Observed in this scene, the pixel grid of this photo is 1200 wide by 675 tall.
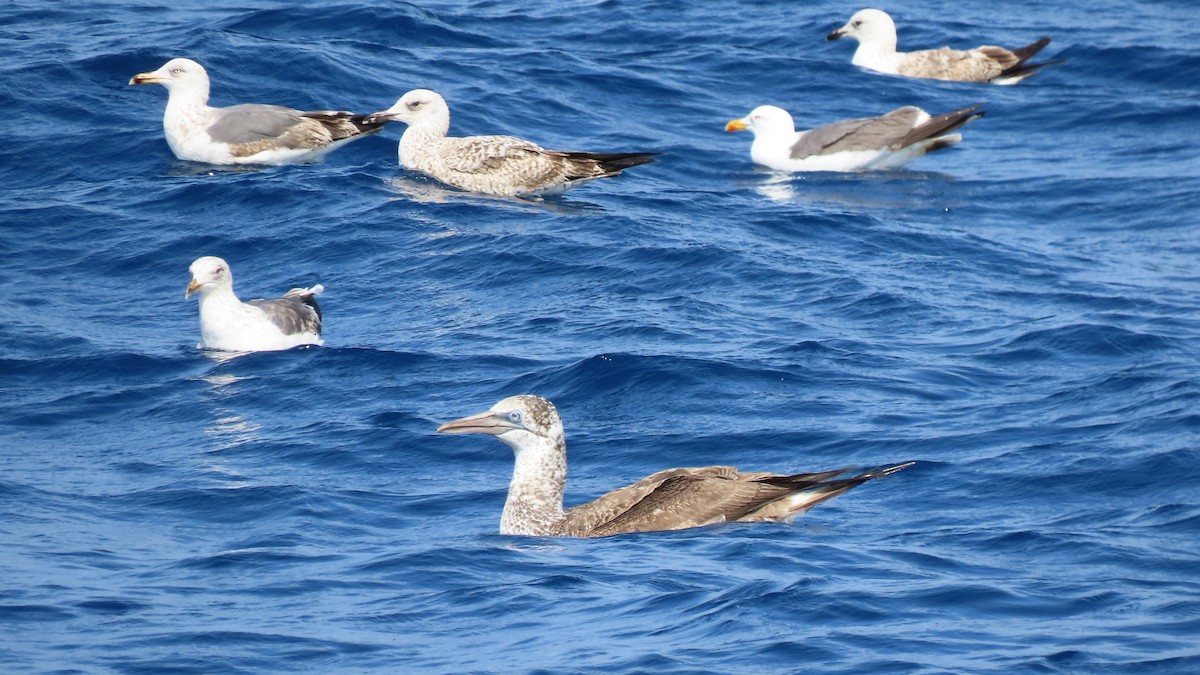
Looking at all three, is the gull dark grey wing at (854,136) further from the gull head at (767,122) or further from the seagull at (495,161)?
the seagull at (495,161)

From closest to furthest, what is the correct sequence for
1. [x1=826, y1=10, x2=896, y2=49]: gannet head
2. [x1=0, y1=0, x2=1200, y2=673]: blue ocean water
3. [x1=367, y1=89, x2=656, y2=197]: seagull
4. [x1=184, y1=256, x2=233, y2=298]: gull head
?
1. [x1=0, y1=0, x2=1200, y2=673]: blue ocean water
2. [x1=184, y1=256, x2=233, y2=298]: gull head
3. [x1=367, y1=89, x2=656, y2=197]: seagull
4. [x1=826, y1=10, x2=896, y2=49]: gannet head

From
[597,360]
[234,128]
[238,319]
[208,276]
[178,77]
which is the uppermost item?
[178,77]

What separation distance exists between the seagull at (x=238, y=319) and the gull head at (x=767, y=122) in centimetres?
791

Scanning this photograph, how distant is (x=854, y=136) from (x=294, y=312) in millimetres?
8453

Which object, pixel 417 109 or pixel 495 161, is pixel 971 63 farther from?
pixel 417 109

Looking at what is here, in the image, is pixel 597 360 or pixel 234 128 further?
pixel 234 128

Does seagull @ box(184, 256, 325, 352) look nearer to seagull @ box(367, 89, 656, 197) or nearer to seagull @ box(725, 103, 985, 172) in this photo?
seagull @ box(367, 89, 656, 197)

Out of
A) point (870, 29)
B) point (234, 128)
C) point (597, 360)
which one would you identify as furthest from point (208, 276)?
point (870, 29)

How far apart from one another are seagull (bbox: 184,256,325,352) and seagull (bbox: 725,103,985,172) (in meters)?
7.91

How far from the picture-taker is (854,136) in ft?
66.0

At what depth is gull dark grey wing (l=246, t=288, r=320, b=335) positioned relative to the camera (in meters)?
13.9

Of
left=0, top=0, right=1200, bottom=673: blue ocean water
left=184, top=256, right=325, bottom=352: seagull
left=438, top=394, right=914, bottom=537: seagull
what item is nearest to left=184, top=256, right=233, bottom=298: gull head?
left=184, top=256, right=325, bottom=352: seagull

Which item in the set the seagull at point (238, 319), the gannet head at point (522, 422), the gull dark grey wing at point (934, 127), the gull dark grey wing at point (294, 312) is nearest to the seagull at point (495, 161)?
the gull dark grey wing at point (934, 127)

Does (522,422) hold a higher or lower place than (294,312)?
higher
